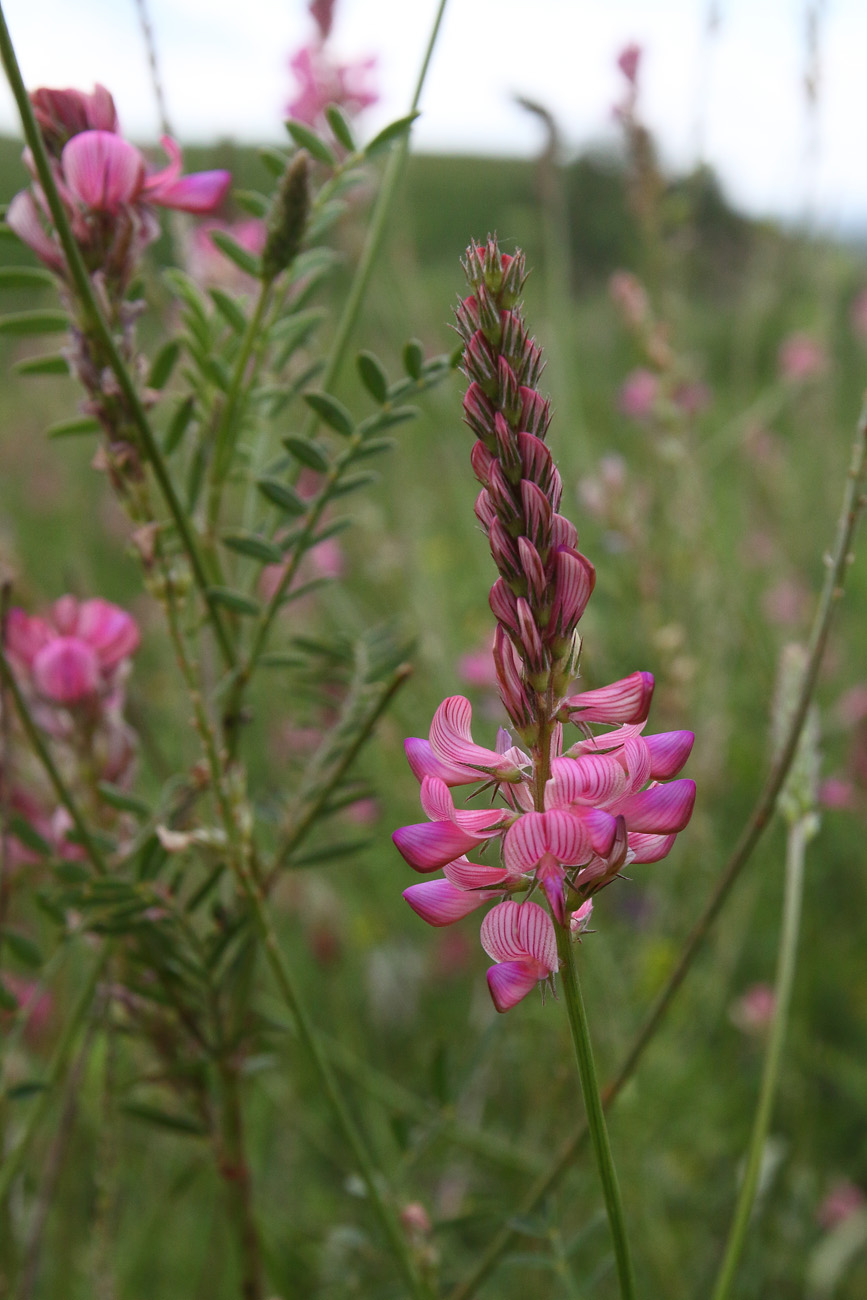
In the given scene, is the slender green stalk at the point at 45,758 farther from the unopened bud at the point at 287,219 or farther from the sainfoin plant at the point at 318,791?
the unopened bud at the point at 287,219

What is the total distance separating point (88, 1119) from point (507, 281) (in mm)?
1047

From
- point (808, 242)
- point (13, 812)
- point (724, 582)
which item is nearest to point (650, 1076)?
point (724, 582)

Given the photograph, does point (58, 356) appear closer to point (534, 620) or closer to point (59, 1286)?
point (534, 620)

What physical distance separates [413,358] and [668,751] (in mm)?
299

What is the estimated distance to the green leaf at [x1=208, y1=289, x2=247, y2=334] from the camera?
22.7 inches

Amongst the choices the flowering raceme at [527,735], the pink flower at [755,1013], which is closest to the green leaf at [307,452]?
the flowering raceme at [527,735]

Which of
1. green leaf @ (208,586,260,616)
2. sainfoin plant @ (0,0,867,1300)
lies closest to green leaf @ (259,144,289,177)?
sainfoin plant @ (0,0,867,1300)

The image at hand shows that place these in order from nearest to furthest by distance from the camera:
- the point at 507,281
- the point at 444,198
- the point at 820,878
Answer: the point at 507,281, the point at 820,878, the point at 444,198

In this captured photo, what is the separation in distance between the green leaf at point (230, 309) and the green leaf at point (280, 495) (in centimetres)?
10

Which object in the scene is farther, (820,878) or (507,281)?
(820,878)

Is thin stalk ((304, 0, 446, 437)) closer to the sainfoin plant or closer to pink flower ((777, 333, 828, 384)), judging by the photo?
the sainfoin plant

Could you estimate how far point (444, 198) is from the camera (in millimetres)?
13914

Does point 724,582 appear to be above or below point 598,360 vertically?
above

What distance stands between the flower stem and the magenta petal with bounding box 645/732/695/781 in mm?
65
